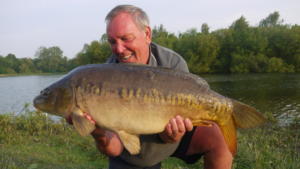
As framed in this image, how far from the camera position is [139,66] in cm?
186

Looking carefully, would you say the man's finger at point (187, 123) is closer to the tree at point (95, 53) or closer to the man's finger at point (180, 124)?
the man's finger at point (180, 124)

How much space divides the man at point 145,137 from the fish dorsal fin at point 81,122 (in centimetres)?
19

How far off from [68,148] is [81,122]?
9.58ft

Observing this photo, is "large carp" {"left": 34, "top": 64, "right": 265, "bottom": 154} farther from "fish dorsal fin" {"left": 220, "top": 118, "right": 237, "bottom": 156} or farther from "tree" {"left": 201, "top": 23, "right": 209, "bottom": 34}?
"tree" {"left": 201, "top": 23, "right": 209, "bottom": 34}

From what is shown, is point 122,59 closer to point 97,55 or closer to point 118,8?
point 118,8

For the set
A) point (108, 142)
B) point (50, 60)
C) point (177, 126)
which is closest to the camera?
point (177, 126)

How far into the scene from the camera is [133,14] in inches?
87.3

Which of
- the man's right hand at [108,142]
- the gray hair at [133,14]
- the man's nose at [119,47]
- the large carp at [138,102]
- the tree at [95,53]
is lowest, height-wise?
the man's right hand at [108,142]

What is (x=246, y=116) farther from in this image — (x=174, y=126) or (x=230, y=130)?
(x=174, y=126)

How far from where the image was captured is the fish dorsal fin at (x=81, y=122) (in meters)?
1.77

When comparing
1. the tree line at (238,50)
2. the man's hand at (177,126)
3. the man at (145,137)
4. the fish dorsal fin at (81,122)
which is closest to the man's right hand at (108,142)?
the man at (145,137)

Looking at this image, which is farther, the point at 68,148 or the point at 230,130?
the point at 68,148

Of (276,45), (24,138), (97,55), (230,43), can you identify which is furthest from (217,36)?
(24,138)

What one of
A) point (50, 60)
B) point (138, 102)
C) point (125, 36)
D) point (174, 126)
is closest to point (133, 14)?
point (125, 36)
